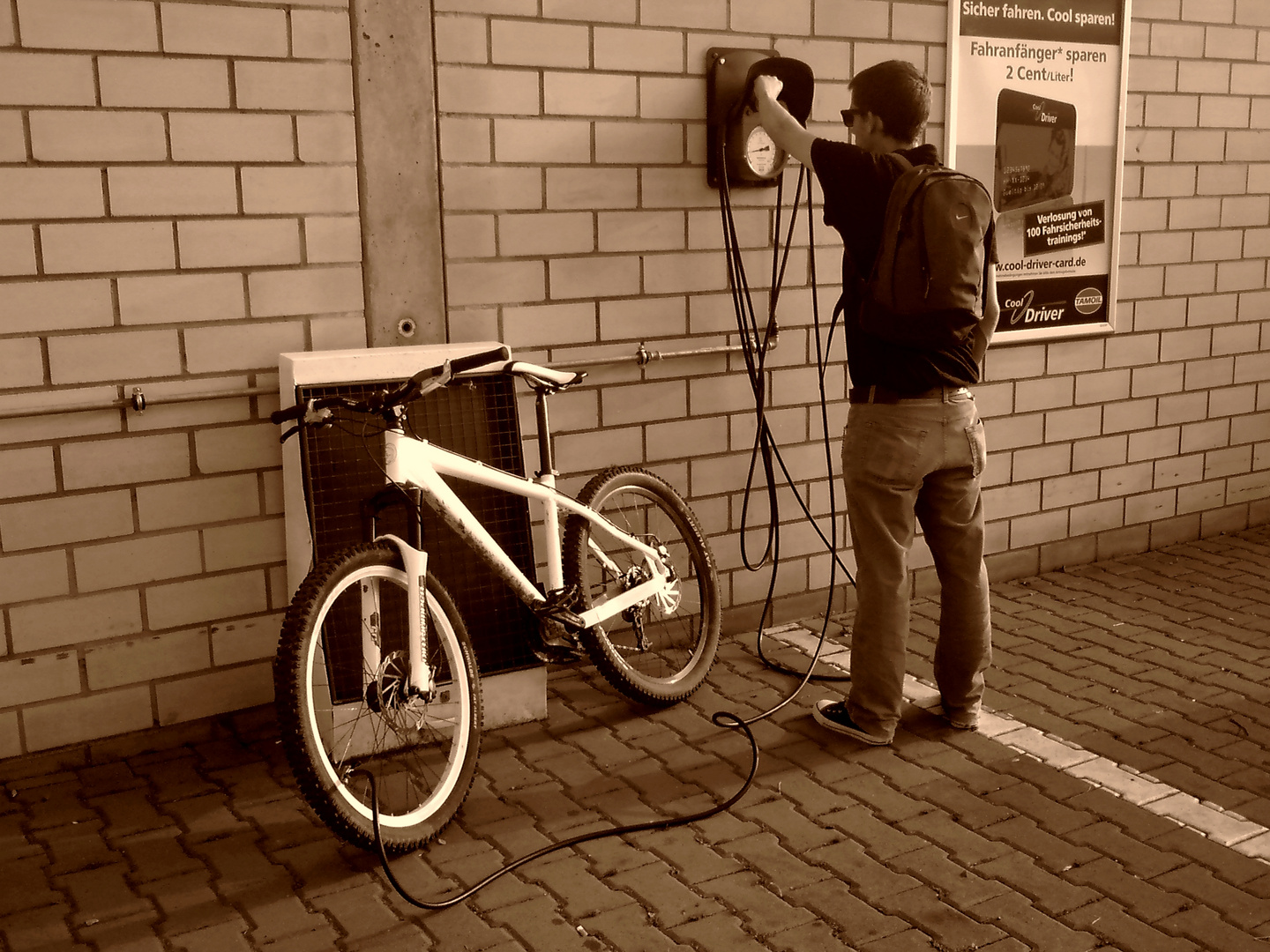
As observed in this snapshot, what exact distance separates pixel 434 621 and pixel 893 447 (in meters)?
1.51

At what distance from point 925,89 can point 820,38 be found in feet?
4.67

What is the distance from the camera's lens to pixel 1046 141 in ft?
19.0

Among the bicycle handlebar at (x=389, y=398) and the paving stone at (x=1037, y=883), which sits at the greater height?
the bicycle handlebar at (x=389, y=398)

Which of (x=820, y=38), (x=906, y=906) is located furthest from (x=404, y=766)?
(x=820, y=38)

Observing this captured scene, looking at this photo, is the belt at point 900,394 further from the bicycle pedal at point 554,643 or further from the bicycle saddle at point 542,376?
the bicycle pedal at point 554,643

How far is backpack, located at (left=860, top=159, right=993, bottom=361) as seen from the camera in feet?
12.1

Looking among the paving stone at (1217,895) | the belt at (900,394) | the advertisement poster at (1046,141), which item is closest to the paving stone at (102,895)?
the belt at (900,394)

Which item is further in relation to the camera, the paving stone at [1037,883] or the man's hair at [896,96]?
the man's hair at [896,96]

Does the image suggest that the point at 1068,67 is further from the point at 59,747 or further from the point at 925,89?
the point at 59,747

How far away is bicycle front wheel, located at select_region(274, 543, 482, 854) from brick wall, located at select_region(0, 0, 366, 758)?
0.54 meters

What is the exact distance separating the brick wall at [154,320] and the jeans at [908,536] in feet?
5.90

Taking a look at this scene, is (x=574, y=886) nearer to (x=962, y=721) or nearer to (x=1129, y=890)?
(x=1129, y=890)

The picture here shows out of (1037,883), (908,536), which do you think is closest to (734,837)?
(1037,883)

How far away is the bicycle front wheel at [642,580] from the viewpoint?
4.35 m
